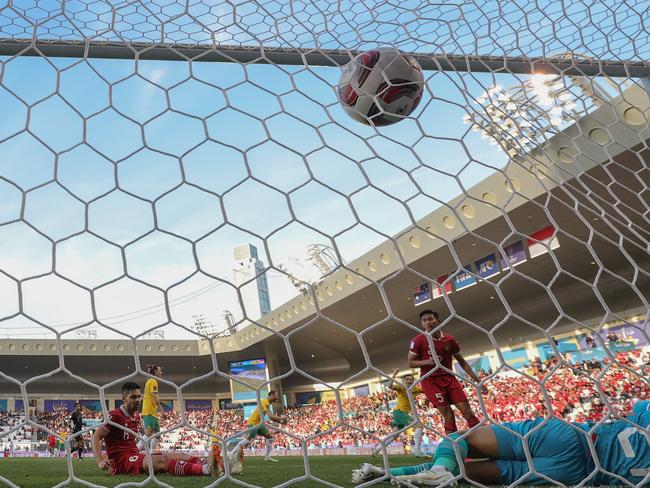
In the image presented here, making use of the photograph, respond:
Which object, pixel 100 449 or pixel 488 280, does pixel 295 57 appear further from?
pixel 100 449

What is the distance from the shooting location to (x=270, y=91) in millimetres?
2238

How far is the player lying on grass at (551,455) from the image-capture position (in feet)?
5.25

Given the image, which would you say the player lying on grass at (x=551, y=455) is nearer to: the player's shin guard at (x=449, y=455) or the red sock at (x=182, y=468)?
the player's shin guard at (x=449, y=455)

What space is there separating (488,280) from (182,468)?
6.65 feet

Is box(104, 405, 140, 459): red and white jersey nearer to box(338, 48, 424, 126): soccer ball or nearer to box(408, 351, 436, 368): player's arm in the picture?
box(408, 351, 436, 368): player's arm

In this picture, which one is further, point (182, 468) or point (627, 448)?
point (182, 468)

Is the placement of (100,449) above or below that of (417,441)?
above

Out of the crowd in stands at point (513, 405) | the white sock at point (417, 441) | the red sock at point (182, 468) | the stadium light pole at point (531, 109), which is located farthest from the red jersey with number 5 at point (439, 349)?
the white sock at point (417, 441)

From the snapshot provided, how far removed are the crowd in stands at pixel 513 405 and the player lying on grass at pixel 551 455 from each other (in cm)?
7

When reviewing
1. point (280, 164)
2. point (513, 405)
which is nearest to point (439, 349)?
point (280, 164)

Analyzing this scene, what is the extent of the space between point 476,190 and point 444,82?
8.08 meters

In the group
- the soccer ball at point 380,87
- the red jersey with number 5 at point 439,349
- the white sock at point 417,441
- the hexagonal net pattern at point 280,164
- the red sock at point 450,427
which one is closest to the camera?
the hexagonal net pattern at point 280,164

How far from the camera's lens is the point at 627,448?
1605 mm

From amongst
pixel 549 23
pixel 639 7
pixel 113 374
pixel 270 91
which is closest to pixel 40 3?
pixel 270 91
